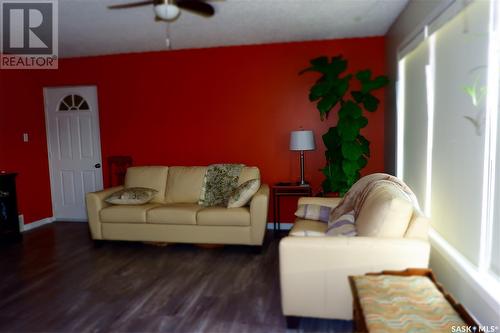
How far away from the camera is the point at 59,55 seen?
5.05 metres

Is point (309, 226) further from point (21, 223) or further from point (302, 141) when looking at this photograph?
point (21, 223)

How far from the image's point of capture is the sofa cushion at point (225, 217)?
373 centimetres

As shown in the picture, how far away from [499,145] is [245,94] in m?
3.44

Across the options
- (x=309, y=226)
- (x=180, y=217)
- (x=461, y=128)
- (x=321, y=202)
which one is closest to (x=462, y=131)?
(x=461, y=128)

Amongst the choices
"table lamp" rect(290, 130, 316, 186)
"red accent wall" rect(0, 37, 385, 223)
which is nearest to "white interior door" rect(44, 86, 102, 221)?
"red accent wall" rect(0, 37, 385, 223)

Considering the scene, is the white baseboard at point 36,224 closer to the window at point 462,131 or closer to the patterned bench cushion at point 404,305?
the patterned bench cushion at point 404,305

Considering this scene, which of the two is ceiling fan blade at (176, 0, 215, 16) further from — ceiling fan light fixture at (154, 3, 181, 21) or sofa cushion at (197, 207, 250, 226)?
sofa cushion at (197, 207, 250, 226)

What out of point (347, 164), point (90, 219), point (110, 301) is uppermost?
point (347, 164)

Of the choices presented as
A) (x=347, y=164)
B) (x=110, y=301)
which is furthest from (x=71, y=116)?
(x=347, y=164)

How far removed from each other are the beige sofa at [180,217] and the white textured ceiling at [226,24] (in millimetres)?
1659

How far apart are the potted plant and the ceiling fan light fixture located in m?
2.07

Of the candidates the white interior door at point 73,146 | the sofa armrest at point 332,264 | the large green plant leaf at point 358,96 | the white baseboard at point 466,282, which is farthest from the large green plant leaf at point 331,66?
the white interior door at point 73,146

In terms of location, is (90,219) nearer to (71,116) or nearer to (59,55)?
(71,116)

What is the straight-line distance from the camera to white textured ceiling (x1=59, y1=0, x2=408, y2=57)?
3.24 meters
